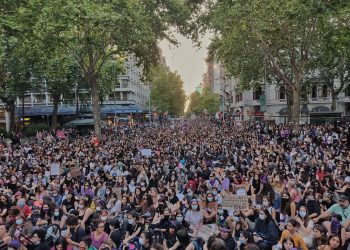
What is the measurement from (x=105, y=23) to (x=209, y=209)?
62.5 feet

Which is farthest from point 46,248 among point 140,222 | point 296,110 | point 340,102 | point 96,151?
point 340,102

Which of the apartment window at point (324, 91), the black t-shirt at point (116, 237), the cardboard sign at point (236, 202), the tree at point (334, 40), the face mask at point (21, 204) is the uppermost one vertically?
the tree at point (334, 40)

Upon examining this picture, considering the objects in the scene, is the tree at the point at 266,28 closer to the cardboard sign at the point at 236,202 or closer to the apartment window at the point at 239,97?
the cardboard sign at the point at 236,202

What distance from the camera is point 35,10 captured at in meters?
25.1

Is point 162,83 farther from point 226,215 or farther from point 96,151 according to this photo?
point 226,215

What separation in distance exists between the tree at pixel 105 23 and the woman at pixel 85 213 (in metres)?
16.3

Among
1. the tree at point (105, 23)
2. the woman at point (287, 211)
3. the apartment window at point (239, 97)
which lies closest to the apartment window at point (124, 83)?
the apartment window at point (239, 97)

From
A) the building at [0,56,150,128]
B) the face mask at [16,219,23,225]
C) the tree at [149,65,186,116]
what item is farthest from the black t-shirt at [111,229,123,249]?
the tree at [149,65,186,116]

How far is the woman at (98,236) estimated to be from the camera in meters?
8.05

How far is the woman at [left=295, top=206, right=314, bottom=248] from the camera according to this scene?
25.7 ft

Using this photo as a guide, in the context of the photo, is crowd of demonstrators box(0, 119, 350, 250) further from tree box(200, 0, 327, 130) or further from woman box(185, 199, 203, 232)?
tree box(200, 0, 327, 130)

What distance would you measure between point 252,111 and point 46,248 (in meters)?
64.1

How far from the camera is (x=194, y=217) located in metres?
9.62

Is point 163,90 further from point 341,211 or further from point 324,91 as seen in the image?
point 341,211
